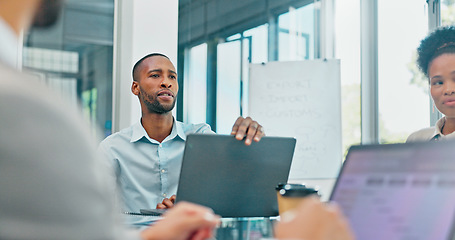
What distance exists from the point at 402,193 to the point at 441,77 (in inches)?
63.8

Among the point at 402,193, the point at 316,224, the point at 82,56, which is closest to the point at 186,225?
the point at 316,224

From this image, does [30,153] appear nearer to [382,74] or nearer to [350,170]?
[350,170]

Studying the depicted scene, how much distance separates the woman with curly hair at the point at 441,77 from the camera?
2098 mm

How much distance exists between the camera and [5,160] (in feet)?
1.36

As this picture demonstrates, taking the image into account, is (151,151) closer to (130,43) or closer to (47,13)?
(130,43)

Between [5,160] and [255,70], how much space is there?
10.2ft

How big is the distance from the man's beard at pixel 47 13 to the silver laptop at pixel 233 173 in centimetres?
73

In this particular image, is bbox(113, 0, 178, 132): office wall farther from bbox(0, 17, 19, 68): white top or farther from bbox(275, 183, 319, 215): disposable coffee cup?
bbox(0, 17, 19, 68): white top

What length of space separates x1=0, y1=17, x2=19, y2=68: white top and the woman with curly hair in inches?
74.5

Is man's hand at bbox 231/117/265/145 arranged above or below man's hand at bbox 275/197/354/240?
above

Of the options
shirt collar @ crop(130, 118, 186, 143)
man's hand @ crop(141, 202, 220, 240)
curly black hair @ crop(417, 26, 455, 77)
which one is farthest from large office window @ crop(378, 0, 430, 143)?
man's hand @ crop(141, 202, 220, 240)

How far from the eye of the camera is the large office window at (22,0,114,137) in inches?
114

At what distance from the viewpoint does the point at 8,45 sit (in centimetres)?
50

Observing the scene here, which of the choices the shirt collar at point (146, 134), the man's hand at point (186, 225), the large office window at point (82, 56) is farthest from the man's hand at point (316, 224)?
the large office window at point (82, 56)
